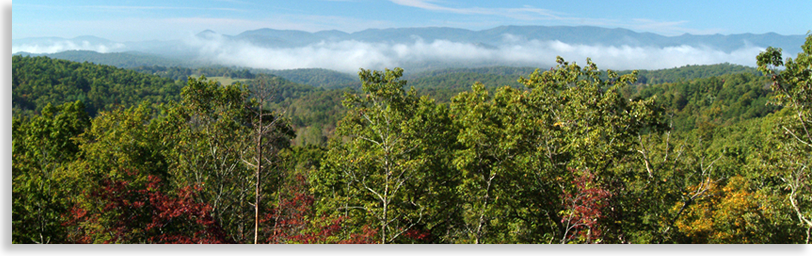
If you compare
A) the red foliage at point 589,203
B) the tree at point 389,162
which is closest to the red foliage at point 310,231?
the tree at point 389,162

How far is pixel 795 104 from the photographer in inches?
399

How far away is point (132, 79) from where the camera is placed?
405 feet

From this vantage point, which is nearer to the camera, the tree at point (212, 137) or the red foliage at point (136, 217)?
the red foliage at point (136, 217)

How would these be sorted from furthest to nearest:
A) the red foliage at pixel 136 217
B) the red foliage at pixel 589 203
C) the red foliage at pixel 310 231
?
the red foliage at pixel 136 217, the red foliage at pixel 310 231, the red foliage at pixel 589 203

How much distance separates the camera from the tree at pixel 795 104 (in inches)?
389

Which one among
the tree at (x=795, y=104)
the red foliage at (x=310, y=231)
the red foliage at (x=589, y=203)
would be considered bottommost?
the red foliage at (x=310, y=231)

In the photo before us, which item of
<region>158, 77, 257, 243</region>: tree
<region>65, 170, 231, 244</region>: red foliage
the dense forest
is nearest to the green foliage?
<region>158, 77, 257, 243</region>: tree

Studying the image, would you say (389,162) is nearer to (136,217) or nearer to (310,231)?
(310,231)

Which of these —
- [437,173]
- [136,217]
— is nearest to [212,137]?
[136,217]

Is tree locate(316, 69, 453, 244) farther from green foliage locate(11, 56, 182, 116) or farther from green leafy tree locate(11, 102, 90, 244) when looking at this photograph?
→ green foliage locate(11, 56, 182, 116)

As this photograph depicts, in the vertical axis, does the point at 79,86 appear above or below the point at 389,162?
below

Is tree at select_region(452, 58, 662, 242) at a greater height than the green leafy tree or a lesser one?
greater

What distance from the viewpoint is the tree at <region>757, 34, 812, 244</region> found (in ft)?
32.4

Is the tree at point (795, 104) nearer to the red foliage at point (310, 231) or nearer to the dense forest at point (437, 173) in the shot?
the dense forest at point (437, 173)
